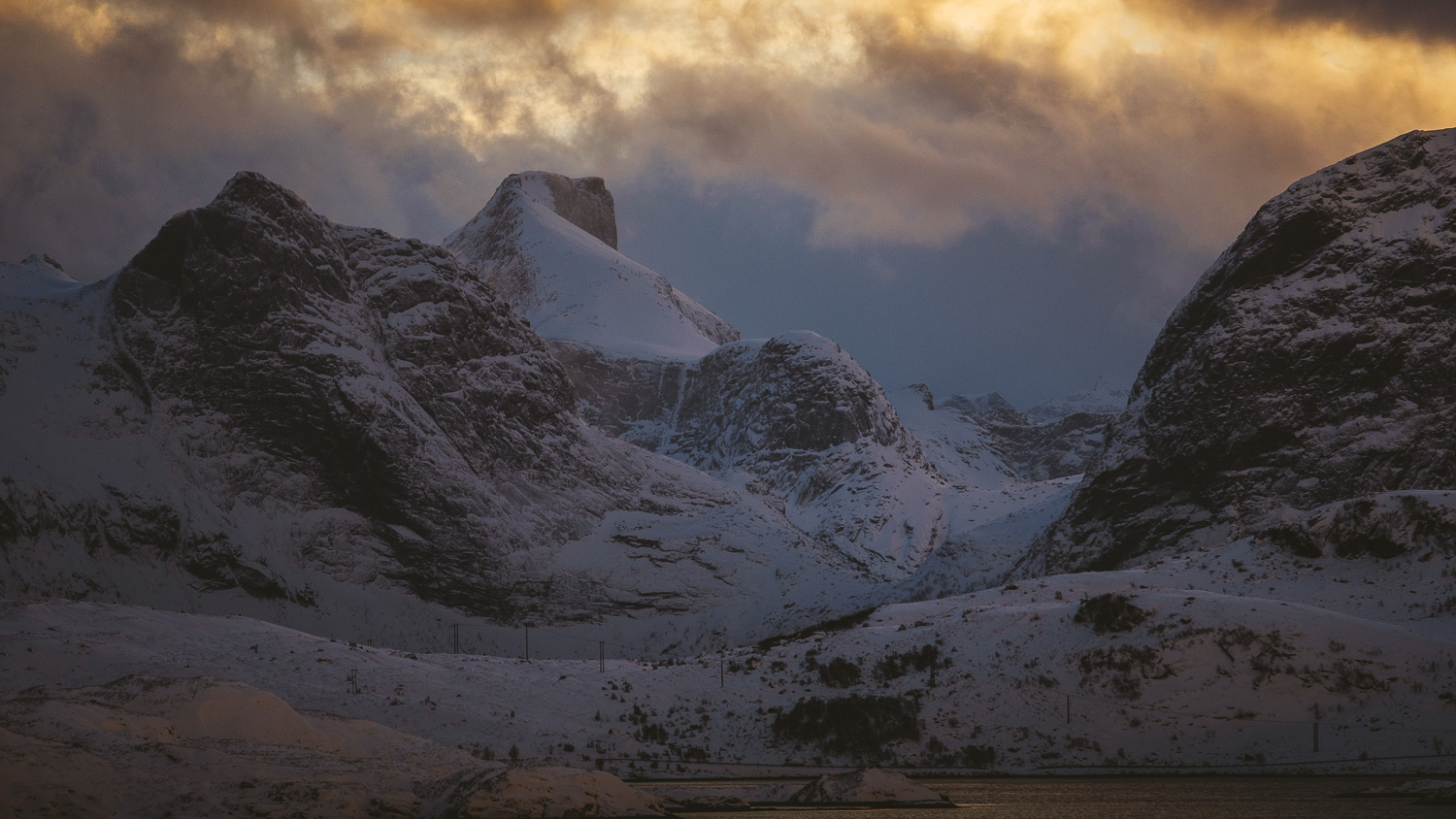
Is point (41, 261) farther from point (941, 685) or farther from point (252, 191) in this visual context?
point (941, 685)

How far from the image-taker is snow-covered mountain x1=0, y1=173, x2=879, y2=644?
275ft

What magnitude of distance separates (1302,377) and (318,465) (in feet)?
229

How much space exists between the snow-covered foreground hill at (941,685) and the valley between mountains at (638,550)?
0.56 ft

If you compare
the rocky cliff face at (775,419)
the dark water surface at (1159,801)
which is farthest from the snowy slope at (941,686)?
the rocky cliff face at (775,419)

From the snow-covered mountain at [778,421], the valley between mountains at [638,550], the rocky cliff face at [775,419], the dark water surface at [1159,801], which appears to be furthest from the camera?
the rocky cliff face at [775,419]

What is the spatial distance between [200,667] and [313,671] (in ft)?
14.7

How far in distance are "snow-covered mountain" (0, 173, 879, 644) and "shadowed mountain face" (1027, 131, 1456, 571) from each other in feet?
85.1

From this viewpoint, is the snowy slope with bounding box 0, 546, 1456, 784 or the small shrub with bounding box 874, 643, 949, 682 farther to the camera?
the small shrub with bounding box 874, 643, 949, 682

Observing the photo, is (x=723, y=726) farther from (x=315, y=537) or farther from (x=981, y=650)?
(x=315, y=537)

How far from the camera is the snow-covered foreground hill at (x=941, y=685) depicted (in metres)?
34.7

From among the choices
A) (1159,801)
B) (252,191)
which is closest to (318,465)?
(252,191)

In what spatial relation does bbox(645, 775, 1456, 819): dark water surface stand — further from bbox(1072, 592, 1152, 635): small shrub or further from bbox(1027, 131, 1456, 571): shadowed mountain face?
bbox(1027, 131, 1456, 571): shadowed mountain face

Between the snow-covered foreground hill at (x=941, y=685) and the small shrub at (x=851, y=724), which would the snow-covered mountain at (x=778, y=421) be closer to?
the snow-covered foreground hill at (x=941, y=685)

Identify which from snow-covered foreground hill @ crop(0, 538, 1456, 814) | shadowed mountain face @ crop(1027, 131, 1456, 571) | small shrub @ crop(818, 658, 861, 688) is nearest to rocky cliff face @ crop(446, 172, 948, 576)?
shadowed mountain face @ crop(1027, 131, 1456, 571)
